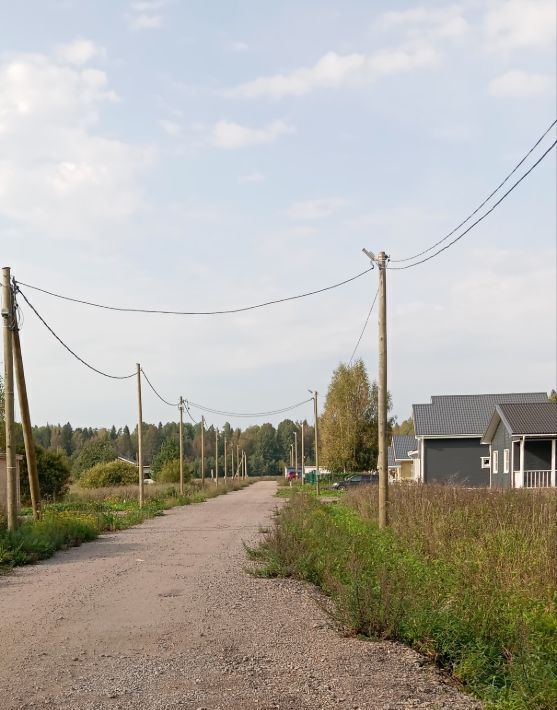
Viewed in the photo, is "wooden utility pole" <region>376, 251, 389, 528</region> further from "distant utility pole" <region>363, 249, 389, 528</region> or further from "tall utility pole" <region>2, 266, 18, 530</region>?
"tall utility pole" <region>2, 266, 18, 530</region>

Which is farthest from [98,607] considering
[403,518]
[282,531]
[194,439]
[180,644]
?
[194,439]

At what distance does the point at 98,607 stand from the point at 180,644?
2.54 metres

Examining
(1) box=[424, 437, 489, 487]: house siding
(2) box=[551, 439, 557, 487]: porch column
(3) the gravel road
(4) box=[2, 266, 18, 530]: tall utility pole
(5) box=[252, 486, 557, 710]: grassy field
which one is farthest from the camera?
(1) box=[424, 437, 489, 487]: house siding

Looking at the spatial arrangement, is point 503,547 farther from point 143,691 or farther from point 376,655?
point 143,691

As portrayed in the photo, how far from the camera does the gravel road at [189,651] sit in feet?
20.1

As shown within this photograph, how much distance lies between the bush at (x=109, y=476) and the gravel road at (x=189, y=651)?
166ft

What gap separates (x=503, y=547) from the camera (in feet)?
37.1

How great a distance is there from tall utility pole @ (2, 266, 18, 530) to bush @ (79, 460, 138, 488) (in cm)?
4504

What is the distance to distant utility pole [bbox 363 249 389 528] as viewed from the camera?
1778 cm

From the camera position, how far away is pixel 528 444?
3453 centimetres

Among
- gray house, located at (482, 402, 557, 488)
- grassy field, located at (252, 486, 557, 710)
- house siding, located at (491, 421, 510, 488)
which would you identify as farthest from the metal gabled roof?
grassy field, located at (252, 486, 557, 710)

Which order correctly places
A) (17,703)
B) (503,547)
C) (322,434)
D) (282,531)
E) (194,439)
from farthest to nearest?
(194,439) < (322,434) < (282,531) < (503,547) < (17,703)

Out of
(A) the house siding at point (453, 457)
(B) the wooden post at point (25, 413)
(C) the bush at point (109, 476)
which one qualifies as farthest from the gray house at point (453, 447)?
(C) the bush at point (109, 476)

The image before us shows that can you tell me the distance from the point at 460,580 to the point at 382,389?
917cm
